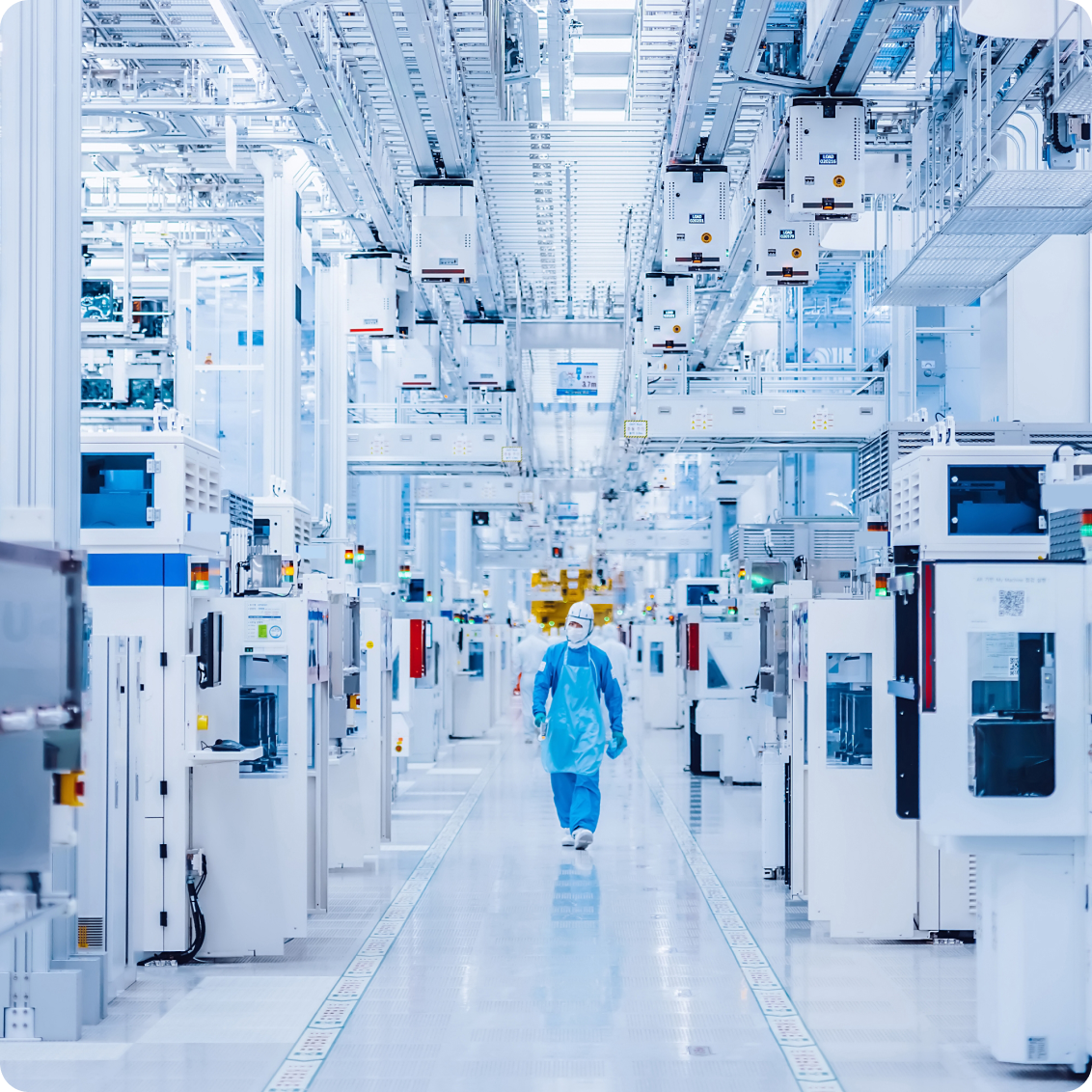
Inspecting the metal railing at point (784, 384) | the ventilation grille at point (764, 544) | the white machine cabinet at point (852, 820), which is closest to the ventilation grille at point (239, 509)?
the white machine cabinet at point (852, 820)

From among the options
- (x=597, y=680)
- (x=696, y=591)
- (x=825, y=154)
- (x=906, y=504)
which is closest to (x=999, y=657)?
(x=906, y=504)

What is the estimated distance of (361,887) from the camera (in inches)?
282

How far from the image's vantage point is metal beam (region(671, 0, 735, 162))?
19.3 feet

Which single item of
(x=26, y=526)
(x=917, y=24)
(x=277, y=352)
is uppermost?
(x=917, y=24)

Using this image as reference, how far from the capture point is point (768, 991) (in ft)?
16.8

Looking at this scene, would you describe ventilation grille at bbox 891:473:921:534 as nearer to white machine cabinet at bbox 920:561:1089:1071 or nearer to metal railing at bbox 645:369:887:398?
white machine cabinet at bbox 920:561:1089:1071

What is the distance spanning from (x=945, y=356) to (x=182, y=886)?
8.94m

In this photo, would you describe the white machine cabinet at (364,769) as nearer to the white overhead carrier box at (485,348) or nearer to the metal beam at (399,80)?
the metal beam at (399,80)

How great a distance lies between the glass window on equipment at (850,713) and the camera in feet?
19.7

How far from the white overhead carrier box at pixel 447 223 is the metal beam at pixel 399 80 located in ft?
0.48

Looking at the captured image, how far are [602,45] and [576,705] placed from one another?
4.06 metres

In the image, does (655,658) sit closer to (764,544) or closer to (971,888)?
(764,544)

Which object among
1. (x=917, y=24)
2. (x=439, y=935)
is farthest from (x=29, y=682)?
(x=917, y=24)

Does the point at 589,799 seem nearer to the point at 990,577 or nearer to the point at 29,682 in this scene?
the point at 990,577
